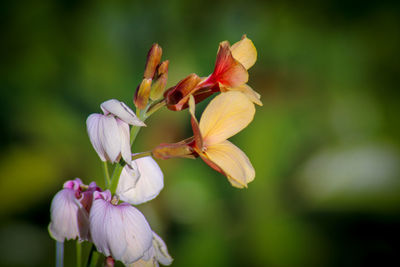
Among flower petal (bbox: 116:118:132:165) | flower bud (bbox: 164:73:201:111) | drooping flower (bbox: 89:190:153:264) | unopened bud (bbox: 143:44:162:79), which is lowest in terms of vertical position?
drooping flower (bbox: 89:190:153:264)

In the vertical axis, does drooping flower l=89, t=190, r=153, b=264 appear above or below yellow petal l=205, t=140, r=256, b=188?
below

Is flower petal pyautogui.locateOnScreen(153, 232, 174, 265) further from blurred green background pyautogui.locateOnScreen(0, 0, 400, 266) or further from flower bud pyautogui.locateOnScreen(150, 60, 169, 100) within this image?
blurred green background pyautogui.locateOnScreen(0, 0, 400, 266)

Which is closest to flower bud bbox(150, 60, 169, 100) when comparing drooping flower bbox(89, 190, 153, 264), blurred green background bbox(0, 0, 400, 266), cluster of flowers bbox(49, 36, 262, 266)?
cluster of flowers bbox(49, 36, 262, 266)

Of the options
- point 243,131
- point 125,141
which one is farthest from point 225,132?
point 243,131

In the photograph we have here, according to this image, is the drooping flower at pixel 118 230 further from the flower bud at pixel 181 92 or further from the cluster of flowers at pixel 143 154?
the flower bud at pixel 181 92

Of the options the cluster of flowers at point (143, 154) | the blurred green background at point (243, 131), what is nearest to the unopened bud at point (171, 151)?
the cluster of flowers at point (143, 154)

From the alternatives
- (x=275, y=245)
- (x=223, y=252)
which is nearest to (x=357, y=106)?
(x=275, y=245)

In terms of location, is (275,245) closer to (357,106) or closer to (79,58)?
(357,106)

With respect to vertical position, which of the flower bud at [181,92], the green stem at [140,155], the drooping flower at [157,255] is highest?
the flower bud at [181,92]
